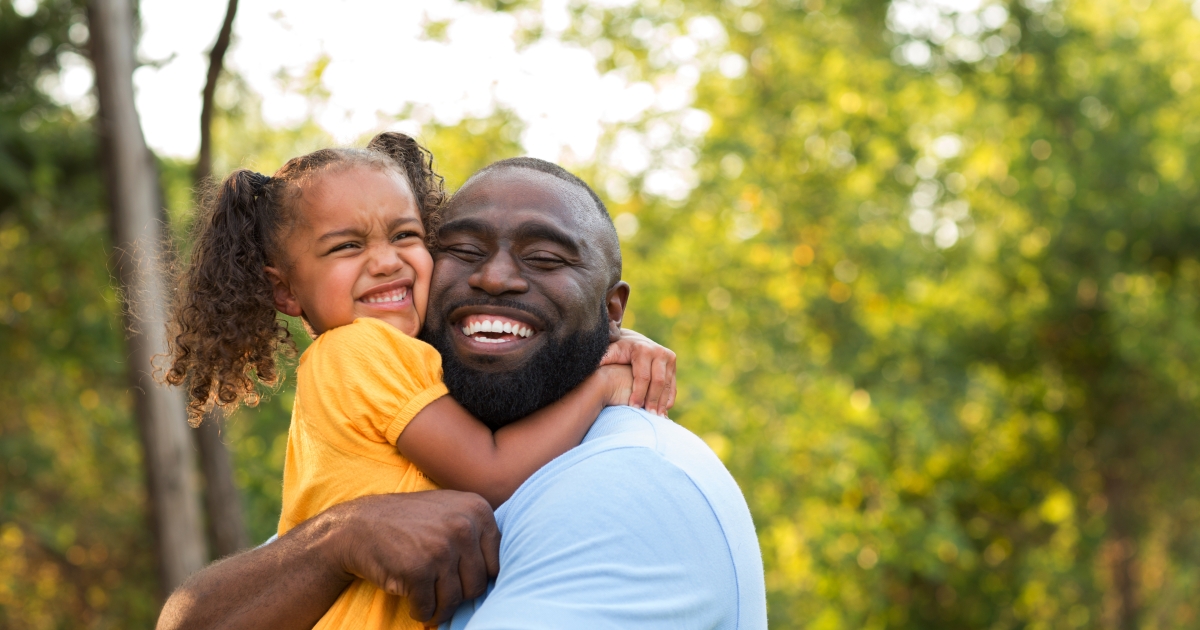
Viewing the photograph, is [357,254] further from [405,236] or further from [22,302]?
[22,302]

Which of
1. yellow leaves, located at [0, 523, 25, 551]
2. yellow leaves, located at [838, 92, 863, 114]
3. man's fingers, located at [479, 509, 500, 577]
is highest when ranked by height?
man's fingers, located at [479, 509, 500, 577]

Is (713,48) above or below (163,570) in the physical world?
above

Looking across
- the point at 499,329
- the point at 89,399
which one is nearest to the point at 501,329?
the point at 499,329

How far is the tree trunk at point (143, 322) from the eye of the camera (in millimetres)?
8461

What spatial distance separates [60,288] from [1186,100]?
51.7 ft

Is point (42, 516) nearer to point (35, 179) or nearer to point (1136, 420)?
point (35, 179)

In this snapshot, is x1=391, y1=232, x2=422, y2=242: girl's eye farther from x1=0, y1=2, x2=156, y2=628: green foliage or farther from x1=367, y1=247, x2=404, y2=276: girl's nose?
x1=0, y1=2, x2=156, y2=628: green foliage

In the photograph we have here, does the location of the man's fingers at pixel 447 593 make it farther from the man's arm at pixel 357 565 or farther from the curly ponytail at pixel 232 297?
the curly ponytail at pixel 232 297

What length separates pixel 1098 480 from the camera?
54.4 feet

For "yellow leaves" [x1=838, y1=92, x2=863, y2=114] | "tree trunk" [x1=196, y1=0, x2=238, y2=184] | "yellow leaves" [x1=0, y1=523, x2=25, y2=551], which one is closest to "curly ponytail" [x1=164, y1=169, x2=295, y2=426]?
"tree trunk" [x1=196, y1=0, x2=238, y2=184]

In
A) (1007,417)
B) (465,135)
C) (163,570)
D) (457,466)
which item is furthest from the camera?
(1007,417)

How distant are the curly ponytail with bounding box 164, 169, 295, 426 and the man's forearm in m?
0.69

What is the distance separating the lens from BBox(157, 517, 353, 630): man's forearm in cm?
229

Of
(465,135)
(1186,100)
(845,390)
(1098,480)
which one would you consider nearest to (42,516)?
(465,135)
